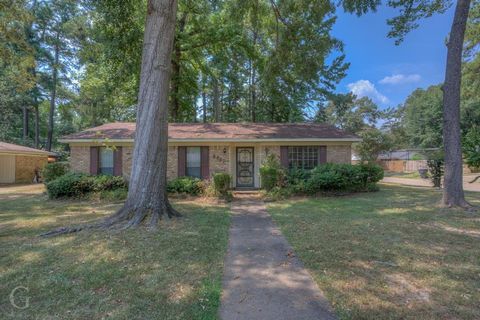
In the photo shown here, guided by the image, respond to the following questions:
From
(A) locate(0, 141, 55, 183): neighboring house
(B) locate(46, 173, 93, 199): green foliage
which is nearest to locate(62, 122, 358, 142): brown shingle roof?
(B) locate(46, 173, 93, 199): green foliage

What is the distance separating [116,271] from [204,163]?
942 centimetres

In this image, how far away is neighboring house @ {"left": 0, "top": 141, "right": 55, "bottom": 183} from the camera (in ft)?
61.1

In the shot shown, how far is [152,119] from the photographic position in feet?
21.8

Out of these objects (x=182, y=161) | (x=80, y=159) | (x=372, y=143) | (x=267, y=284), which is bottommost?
(x=267, y=284)

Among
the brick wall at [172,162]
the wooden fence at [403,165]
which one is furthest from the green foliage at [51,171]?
the wooden fence at [403,165]

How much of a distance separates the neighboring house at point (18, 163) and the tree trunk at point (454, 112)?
77.6ft

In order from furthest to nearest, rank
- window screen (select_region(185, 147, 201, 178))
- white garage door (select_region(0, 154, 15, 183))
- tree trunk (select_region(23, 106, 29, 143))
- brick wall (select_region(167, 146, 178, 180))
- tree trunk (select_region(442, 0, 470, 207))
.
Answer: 1. tree trunk (select_region(23, 106, 29, 143))
2. white garage door (select_region(0, 154, 15, 183))
3. window screen (select_region(185, 147, 201, 178))
4. brick wall (select_region(167, 146, 178, 180))
5. tree trunk (select_region(442, 0, 470, 207))

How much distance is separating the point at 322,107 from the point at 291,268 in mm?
22228

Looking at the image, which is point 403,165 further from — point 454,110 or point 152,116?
point 152,116

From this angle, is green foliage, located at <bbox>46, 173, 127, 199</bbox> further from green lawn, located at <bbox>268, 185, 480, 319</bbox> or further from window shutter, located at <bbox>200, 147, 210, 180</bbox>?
green lawn, located at <bbox>268, 185, 480, 319</bbox>

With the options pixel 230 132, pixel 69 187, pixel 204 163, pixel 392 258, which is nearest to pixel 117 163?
pixel 69 187

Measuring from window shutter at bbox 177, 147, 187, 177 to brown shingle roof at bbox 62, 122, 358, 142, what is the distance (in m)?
0.66

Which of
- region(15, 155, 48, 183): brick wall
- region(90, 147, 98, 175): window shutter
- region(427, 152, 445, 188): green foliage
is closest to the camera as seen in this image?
region(90, 147, 98, 175): window shutter

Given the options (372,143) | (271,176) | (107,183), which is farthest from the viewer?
(372,143)
